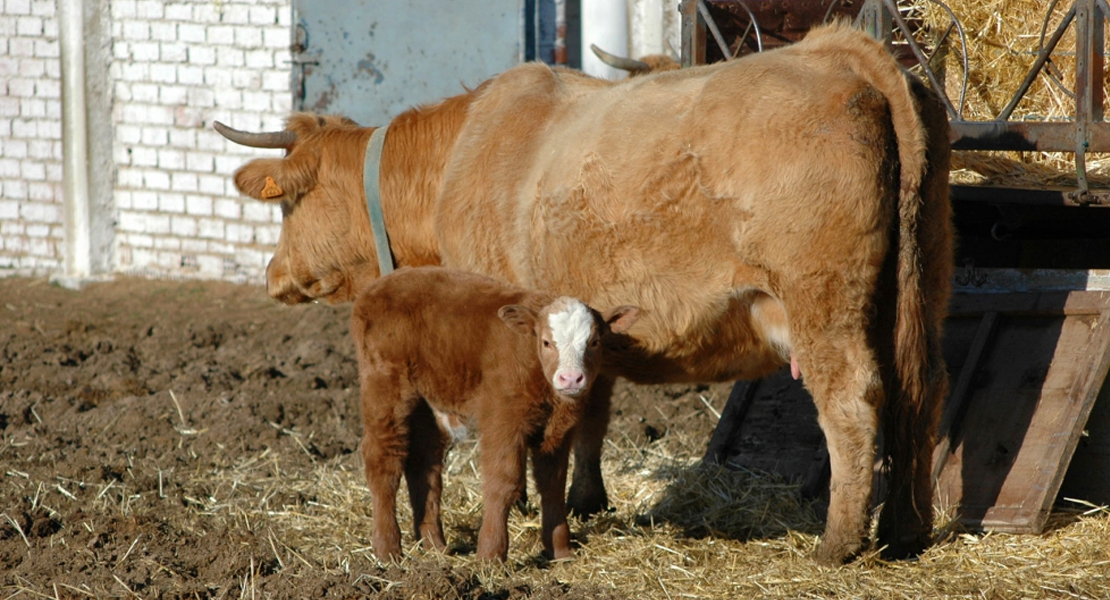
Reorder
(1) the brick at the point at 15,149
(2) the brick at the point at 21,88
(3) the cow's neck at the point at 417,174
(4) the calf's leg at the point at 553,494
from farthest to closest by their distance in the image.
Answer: (1) the brick at the point at 15,149 → (2) the brick at the point at 21,88 → (3) the cow's neck at the point at 417,174 → (4) the calf's leg at the point at 553,494

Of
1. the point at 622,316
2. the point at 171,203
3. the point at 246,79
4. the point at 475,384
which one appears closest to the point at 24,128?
the point at 171,203

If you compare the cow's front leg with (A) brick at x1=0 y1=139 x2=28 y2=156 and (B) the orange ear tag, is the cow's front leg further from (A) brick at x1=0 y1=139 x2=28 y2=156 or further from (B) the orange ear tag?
(A) brick at x1=0 y1=139 x2=28 y2=156

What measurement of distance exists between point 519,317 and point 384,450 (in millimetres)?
818

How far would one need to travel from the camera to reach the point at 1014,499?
15.5ft

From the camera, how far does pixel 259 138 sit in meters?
5.59

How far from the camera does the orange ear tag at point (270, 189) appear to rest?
5.65m

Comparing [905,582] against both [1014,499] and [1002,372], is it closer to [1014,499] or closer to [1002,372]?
[1014,499]

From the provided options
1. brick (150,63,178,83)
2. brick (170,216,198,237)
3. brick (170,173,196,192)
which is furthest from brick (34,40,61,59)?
brick (170,216,198,237)

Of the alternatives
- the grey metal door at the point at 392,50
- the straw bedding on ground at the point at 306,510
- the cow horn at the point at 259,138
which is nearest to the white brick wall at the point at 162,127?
the grey metal door at the point at 392,50

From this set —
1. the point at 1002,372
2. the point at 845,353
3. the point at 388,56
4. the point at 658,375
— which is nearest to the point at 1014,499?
the point at 1002,372

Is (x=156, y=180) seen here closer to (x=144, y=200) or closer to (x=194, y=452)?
(x=144, y=200)

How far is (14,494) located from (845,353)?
372 cm

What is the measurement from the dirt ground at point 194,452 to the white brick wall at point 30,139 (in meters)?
1.67

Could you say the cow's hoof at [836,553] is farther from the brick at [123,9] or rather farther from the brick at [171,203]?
the brick at [123,9]
